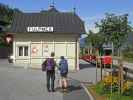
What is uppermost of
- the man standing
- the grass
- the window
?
the window

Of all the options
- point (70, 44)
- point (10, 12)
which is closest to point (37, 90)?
point (70, 44)

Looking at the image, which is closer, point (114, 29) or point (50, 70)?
point (50, 70)

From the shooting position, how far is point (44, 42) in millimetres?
42250

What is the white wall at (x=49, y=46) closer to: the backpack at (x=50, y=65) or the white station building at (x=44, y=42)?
the white station building at (x=44, y=42)

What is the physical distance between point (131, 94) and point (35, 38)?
86.3ft

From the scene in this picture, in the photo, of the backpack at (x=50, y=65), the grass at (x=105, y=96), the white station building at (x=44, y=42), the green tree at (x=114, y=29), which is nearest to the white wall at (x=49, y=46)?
the white station building at (x=44, y=42)

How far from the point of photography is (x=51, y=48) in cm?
4212

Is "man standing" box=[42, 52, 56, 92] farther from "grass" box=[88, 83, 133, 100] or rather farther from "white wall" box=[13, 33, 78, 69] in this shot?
"white wall" box=[13, 33, 78, 69]

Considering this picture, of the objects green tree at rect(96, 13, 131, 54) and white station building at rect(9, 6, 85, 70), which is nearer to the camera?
green tree at rect(96, 13, 131, 54)

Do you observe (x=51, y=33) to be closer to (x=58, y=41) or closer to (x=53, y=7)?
(x=58, y=41)

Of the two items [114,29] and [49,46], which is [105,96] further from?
[49,46]

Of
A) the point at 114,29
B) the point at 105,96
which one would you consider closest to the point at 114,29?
the point at 114,29

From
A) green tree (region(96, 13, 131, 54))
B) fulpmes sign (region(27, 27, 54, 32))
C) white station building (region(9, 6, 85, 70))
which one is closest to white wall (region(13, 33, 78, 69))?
white station building (region(9, 6, 85, 70))

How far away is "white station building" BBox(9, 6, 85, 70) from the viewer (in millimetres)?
42000
